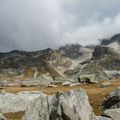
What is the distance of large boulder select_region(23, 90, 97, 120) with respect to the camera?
34.7m

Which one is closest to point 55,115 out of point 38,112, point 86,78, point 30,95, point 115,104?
point 38,112

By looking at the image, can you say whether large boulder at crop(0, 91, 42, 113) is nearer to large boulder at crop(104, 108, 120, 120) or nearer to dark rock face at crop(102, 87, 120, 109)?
dark rock face at crop(102, 87, 120, 109)

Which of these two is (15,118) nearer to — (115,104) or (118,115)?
(115,104)

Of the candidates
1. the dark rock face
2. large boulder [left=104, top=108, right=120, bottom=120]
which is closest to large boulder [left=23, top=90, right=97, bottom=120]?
large boulder [left=104, top=108, right=120, bottom=120]

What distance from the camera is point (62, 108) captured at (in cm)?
3459

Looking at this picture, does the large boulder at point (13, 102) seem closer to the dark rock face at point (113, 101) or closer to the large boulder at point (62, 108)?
the dark rock face at point (113, 101)

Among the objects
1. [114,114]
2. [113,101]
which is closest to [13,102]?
[113,101]

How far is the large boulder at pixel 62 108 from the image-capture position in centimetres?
3472

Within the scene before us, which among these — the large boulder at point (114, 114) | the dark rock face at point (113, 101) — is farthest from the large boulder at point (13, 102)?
the large boulder at point (114, 114)

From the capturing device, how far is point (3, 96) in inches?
2702

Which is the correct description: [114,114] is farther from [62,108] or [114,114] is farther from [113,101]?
Answer: [113,101]

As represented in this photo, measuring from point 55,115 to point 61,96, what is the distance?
2.12 metres

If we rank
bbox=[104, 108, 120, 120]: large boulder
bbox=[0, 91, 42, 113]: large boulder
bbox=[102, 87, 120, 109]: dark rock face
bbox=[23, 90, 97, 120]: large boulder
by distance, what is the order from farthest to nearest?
1. bbox=[0, 91, 42, 113]: large boulder
2. bbox=[102, 87, 120, 109]: dark rock face
3. bbox=[104, 108, 120, 120]: large boulder
4. bbox=[23, 90, 97, 120]: large boulder

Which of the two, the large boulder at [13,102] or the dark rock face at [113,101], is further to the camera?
the large boulder at [13,102]
